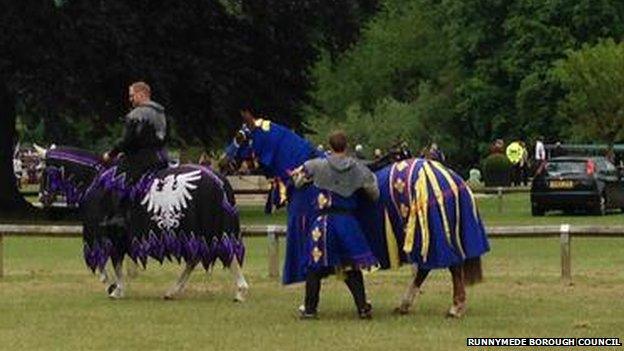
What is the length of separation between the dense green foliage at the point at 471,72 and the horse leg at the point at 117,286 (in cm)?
4680

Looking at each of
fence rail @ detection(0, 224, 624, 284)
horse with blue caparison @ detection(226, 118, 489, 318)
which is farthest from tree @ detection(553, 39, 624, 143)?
horse with blue caparison @ detection(226, 118, 489, 318)

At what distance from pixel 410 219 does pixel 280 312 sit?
172cm

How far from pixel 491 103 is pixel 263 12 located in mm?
40328

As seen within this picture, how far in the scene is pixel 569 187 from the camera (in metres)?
34.3

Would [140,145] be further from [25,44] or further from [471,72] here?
[471,72]

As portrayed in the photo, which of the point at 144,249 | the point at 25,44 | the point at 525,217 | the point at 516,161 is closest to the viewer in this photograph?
the point at 144,249

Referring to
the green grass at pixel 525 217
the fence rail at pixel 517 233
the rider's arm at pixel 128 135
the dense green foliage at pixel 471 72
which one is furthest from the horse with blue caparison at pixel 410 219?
the dense green foliage at pixel 471 72

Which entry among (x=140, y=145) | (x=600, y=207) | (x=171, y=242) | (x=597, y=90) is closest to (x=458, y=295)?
(x=171, y=242)

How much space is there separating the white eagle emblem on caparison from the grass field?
882 millimetres

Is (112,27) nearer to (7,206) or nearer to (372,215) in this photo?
(7,206)

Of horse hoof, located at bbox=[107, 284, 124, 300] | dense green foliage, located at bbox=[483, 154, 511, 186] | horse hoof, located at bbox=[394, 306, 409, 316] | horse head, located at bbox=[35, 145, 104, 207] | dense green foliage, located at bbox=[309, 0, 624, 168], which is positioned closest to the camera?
horse hoof, located at bbox=[394, 306, 409, 316]

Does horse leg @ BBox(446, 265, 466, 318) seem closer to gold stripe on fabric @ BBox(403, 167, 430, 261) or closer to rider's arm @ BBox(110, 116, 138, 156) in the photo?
gold stripe on fabric @ BBox(403, 167, 430, 261)

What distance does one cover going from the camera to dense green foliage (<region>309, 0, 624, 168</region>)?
7031cm

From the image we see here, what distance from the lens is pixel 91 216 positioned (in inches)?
594
